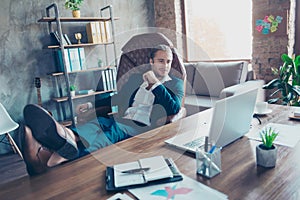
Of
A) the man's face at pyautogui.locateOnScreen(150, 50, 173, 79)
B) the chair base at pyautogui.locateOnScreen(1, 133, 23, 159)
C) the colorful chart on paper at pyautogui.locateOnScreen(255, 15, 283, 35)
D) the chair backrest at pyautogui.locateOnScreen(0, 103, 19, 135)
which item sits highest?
the colorful chart on paper at pyautogui.locateOnScreen(255, 15, 283, 35)

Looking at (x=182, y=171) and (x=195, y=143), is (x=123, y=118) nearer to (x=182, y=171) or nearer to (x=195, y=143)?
(x=195, y=143)

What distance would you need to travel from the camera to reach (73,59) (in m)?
3.30

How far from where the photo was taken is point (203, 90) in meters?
3.56

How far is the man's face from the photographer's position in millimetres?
1898

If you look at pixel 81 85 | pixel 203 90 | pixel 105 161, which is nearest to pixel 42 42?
pixel 81 85

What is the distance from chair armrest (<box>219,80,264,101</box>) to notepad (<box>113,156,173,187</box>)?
1989 mm

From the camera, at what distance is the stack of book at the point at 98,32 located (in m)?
3.46

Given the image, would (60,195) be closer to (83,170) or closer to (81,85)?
(83,170)

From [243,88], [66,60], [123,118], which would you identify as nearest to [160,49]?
[123,118]

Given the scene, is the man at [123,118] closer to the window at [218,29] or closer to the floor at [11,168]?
the floor at [11,168]

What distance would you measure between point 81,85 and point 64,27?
2.72ft

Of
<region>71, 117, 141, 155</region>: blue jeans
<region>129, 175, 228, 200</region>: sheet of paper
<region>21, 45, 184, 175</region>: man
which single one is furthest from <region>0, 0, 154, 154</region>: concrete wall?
<region>129, 175, 228, 200</region>: sheet of paper

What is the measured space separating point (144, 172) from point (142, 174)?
0.01 meters

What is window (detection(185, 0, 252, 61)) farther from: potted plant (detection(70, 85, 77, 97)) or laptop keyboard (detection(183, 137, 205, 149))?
laptop keyboard (detection(183, 137, 205, 149))
